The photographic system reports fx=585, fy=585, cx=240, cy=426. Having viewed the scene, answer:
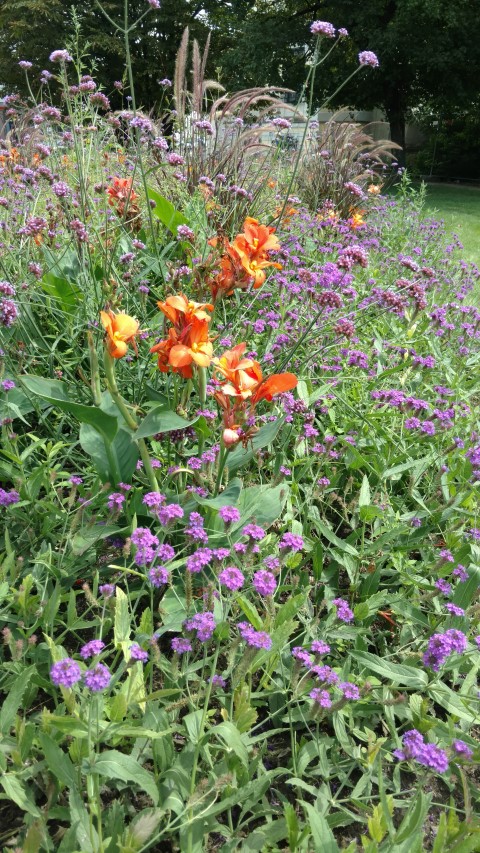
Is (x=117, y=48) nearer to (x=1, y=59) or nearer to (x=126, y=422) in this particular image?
(x=1, y=59)

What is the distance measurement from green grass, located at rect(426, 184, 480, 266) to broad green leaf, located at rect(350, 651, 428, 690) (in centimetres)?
515

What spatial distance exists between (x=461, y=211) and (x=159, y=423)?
12.0 metres

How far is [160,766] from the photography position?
118 centimetres

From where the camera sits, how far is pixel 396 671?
1367mm

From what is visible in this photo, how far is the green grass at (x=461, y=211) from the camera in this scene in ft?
24.3

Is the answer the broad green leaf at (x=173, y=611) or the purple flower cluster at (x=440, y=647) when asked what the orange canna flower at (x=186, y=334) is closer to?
the broad green leaf at (x=173, y=611)

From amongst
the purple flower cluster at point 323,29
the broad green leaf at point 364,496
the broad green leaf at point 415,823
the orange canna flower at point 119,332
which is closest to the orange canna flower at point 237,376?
the orange canna flower at point 119,332

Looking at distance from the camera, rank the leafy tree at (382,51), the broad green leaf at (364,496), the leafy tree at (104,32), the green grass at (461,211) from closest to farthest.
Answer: the broad green leaf at (364,496), the green grass at (461,211), the leafy tree at (382,51), the leafy tree at (104,32)

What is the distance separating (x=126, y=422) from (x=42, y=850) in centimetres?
88

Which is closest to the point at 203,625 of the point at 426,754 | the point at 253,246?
the point at 426,754

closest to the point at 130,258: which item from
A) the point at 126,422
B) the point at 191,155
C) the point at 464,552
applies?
the point at 126,422

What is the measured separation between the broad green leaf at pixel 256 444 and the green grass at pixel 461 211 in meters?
4.87

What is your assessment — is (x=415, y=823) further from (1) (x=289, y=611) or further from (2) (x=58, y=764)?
(2) (x=58, y=764)

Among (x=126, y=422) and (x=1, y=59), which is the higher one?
(x=1, y=59)
